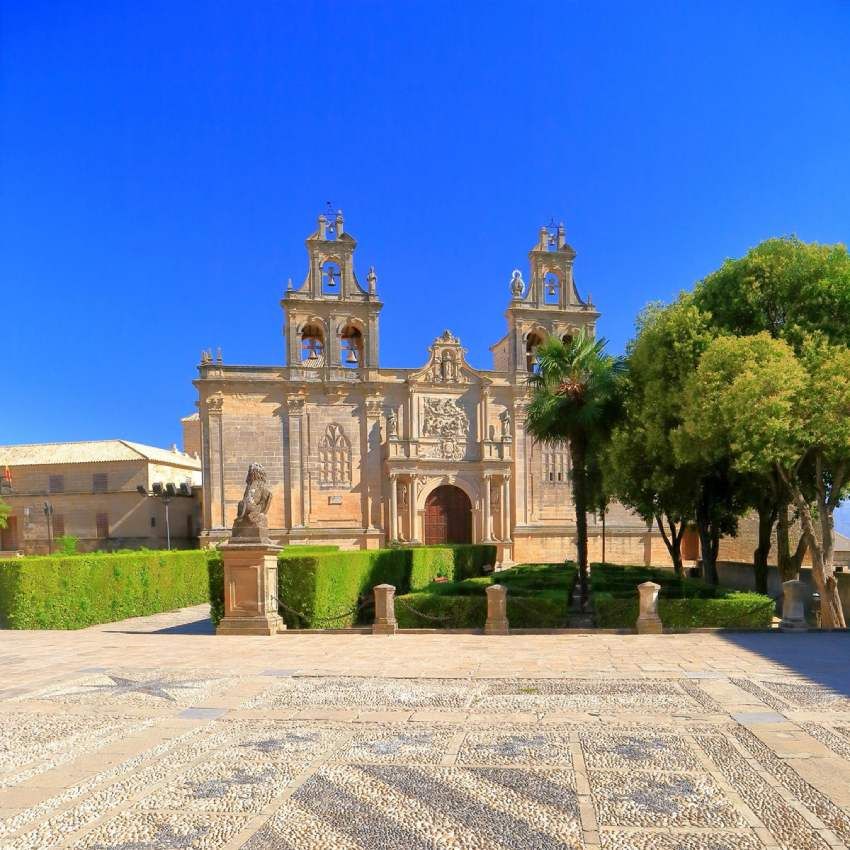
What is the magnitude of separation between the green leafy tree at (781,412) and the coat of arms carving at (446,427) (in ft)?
61.3

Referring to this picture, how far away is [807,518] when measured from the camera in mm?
15430

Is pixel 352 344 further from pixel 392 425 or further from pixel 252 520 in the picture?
pixel 252 520

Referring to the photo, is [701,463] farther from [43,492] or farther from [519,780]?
[43,492]

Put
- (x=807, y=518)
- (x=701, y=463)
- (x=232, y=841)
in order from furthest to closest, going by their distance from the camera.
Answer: (x=701, y=463)
(x=807, y=518)
(x=232, y=841)

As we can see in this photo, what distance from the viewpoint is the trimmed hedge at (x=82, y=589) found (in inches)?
604

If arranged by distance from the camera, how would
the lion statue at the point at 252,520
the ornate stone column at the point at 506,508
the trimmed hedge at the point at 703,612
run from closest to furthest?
the lion statue at the point at 252,520, the trimmed hedge at the point at 703,612, the ornate stone column at the point at 506,508

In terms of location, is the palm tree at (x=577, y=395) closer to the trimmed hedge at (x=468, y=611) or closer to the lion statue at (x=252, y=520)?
A: the trimmed hedge at (x=468, y=611)

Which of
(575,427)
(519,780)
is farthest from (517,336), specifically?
(519,780)

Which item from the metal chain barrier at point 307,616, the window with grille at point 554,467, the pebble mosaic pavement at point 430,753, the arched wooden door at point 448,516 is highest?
the window with grille at point 554,467

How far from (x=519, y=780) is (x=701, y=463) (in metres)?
13.6

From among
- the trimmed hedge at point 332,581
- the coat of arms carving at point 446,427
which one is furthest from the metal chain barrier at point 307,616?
the coat of arms carving at point 446,427

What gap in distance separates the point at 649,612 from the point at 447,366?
864 inches

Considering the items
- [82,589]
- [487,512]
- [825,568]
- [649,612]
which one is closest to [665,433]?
[825,568]

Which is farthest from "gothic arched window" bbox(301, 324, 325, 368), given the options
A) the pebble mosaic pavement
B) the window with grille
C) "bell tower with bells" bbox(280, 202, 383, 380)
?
the pebble mosaic pavement
